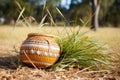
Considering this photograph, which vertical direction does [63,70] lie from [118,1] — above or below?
above

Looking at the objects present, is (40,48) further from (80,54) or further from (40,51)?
(80,54)

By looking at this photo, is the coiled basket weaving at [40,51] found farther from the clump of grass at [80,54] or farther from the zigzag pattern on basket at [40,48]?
the clump of grass at [80,54]

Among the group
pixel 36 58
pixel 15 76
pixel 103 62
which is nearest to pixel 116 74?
pixel 103 62

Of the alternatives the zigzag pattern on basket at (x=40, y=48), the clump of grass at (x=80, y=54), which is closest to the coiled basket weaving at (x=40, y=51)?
the zigzag pattern on basket at (x=40, y=48)

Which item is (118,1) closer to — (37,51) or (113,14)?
(113,14)

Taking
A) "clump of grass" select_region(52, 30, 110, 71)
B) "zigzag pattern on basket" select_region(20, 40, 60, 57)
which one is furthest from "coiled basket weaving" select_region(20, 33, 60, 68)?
"clump of grass" select_region(52, 30, 110, 71)

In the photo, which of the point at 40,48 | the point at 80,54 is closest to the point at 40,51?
the point at 40,48

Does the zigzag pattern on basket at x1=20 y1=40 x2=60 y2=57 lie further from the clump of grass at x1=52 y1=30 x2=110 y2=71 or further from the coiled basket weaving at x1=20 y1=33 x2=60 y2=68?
the clump of grass at x1=52 y1=30 x2=110 y2=71
